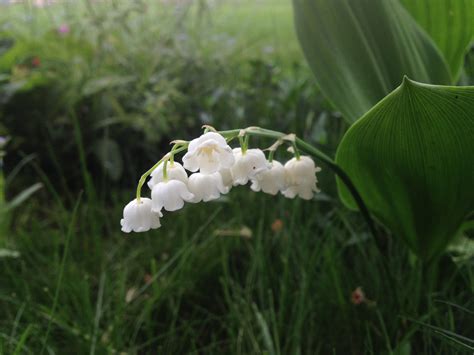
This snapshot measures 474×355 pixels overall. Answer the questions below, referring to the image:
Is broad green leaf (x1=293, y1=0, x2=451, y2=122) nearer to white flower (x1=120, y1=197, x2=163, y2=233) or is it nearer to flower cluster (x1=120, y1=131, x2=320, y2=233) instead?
flower cluster (x1=120, y1=131, x2=320, y2=233)

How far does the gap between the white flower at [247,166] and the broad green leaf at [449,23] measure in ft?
2.04

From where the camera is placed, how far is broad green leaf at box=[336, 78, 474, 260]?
82cm

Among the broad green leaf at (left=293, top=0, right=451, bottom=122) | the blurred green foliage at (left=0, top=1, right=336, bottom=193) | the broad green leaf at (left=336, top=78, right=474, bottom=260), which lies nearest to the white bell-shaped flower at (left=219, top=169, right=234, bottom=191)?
the broad green leaf at (left=336, top=78, right=474, bottom=260)

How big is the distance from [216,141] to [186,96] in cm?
163

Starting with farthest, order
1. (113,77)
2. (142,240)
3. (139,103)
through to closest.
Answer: (139,103), (113,77), (142,240)

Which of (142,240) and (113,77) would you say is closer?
(142,240)

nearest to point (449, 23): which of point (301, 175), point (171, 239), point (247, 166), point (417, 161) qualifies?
point (417, 161)

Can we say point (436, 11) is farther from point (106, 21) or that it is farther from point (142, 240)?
point (106, 21)

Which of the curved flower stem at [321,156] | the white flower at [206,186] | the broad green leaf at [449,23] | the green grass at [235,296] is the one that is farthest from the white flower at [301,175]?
the broad green leaf at [449,23]

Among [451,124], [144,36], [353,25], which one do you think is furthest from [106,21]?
[451,124]

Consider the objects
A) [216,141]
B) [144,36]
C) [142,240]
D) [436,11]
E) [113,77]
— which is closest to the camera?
[216,141]

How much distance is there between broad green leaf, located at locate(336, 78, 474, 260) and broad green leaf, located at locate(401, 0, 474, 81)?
1.25 feet

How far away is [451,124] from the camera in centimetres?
84

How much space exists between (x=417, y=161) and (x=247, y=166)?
313mm
